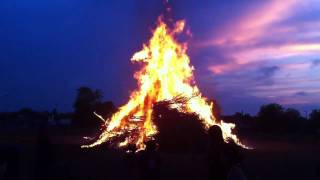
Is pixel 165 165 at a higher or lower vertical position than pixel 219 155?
higher

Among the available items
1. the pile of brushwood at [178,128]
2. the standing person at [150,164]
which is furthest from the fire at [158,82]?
the standing person at [150,164]

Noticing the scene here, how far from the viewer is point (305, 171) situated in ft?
78.1

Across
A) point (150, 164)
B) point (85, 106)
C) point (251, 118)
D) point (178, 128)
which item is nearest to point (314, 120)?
point (251, 118)

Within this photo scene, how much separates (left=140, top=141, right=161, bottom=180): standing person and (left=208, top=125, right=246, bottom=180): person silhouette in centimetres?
320

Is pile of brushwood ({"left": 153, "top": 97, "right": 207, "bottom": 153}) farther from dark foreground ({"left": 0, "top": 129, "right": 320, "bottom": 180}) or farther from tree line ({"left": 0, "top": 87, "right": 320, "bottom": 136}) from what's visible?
tree line ({"left": 0, "top": 87, "right": 320, "bottom": 136})

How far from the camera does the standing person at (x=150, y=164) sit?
13.1 meters

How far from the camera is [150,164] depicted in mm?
13055

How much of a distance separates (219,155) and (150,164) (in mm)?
3422

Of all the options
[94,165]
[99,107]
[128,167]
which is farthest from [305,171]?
[99,107]

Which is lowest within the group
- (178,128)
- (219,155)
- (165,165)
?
(219,155)

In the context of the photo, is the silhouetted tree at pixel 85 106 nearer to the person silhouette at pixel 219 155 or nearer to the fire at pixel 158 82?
the fire at pixel 158 82

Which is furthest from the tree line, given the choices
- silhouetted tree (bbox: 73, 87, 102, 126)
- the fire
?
the fire

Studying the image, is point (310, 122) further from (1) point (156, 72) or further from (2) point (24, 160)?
(2) point (24, 160)

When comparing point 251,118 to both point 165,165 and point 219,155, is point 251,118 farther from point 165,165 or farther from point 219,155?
point 219,155
